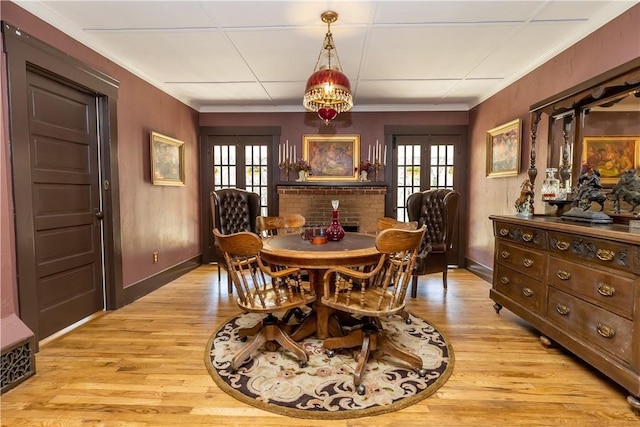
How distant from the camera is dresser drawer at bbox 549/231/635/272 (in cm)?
170

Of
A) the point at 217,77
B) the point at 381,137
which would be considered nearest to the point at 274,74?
the point at 217,77

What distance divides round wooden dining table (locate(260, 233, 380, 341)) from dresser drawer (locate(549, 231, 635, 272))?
1.24m

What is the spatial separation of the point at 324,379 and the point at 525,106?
342 centimetres

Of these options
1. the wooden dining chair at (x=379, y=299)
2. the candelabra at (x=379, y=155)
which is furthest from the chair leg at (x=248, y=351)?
the candelabra at (x=379, y=155)

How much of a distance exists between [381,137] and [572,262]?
3.34 metres

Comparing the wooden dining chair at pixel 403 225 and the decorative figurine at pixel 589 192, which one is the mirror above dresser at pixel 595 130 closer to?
the decorative figurine at pixel 589 192

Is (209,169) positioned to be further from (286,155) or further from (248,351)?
(248,351)

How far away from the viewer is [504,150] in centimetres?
380

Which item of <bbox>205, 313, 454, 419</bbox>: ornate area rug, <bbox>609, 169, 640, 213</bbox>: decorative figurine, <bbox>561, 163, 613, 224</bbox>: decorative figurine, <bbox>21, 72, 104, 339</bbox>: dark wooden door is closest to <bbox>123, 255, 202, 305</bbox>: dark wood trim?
<bbox>21, 72, 104, 339</bbox>: dark wooden door

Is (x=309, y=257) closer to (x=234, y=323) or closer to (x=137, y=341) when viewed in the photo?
(x=234, y=323)

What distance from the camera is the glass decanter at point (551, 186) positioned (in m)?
2.70

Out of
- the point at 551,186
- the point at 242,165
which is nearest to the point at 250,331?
the point at 551,186

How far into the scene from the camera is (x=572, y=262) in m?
2.06

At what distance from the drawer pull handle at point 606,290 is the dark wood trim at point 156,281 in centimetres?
394
